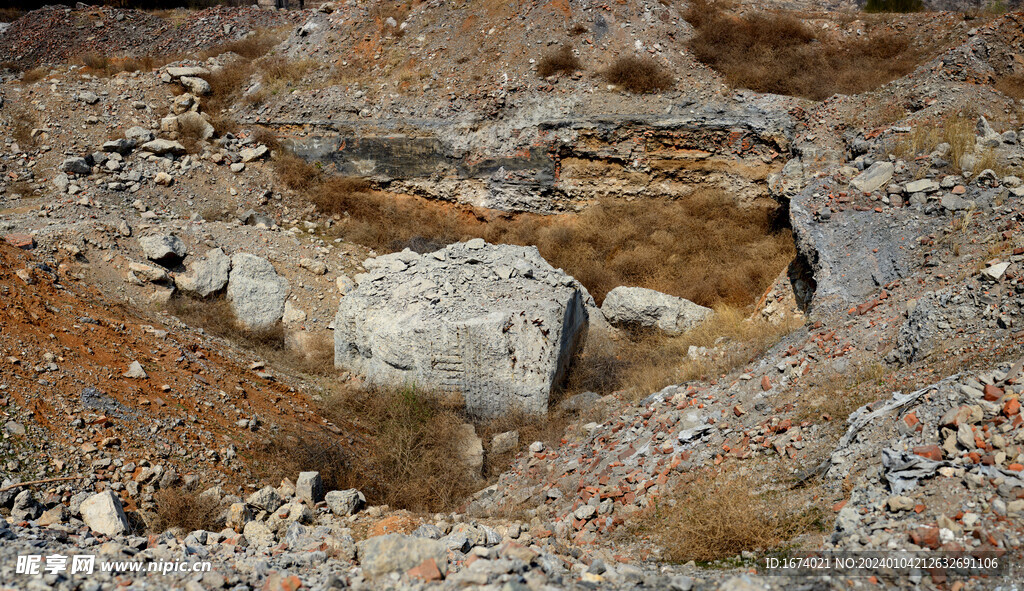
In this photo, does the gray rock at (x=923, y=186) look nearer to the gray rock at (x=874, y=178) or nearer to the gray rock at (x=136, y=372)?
the gray rock at (x=874, y=178)

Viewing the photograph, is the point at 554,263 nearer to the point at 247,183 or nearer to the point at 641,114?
the point at 641,114

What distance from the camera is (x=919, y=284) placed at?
5.95 meters

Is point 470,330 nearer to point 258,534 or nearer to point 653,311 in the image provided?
point 653,311

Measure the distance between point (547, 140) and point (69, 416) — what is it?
8351 millimetres

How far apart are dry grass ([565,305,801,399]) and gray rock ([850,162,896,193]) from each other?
1.97m

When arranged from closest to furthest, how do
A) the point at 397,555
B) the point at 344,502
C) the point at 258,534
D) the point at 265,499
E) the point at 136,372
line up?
the point at 397,555, the point at 258,534, the point at 265,499, the point at 344,502, the point at 136,372

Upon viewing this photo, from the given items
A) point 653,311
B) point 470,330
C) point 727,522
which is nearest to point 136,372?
point 470,330

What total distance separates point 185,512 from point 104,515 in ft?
1.88

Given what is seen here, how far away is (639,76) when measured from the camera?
452 inches

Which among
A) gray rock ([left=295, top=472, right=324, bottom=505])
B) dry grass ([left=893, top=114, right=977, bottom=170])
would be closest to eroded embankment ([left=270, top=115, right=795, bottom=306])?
dry grass ([left=893, top=114, right=977, bottom=170])

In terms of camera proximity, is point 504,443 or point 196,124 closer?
point 504,443

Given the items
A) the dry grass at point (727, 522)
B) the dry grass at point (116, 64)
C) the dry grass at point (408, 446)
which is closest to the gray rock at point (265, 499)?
the dry grass at point (408, 446)

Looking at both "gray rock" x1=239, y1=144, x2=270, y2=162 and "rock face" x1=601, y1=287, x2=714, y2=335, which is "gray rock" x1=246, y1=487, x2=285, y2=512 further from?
"gray rock" x1=239, y1=144, x2=270, y2=162

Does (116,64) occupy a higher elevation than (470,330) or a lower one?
higher
